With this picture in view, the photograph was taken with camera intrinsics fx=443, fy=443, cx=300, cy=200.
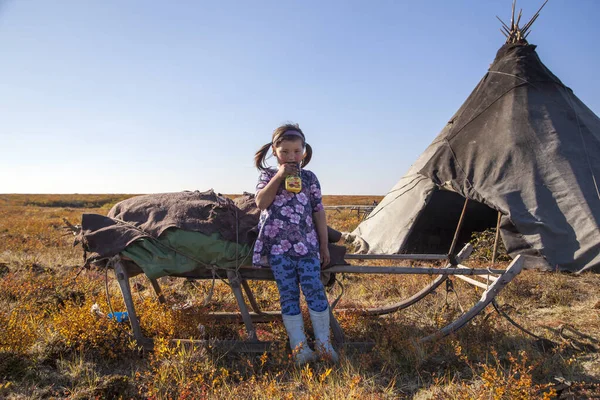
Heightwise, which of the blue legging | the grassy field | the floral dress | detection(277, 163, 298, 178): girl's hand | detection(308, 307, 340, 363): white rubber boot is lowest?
the grassy field

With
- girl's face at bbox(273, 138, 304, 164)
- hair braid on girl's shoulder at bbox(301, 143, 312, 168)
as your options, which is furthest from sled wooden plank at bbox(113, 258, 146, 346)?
hair braid on girl's shoulder at bbox(301, 143, 312, 168)

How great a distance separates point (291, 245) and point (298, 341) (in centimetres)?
70

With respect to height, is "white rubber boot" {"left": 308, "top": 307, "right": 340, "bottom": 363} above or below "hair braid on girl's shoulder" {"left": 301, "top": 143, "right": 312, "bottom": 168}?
below

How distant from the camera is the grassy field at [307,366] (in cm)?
276

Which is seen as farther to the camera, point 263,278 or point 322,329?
point 263,278

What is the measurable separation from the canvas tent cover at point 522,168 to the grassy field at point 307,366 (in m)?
1.28

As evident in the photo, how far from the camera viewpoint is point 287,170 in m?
3.18

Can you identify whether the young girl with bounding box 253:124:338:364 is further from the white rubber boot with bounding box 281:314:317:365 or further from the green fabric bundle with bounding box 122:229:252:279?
the green fabric bundle with bounding box 122:229:252:279

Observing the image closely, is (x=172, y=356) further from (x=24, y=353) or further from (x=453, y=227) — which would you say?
(x=453, y=227)

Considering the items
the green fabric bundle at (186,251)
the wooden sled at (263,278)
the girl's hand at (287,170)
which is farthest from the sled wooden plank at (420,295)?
the girl's hand at (287,170)

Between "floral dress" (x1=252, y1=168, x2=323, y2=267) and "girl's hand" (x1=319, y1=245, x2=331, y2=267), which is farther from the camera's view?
"girl's hand" (x1=319, y1=245, x2=331, y2=267)

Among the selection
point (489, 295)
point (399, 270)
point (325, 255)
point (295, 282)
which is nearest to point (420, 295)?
point (489, 295)

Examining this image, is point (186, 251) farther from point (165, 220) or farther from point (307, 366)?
point (307, 366)

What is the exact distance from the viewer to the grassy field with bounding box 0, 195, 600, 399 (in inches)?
109
